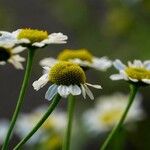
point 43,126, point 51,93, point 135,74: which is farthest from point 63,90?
point 43,126

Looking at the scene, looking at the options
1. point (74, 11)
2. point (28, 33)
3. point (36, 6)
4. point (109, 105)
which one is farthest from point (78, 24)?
point (28, 33)

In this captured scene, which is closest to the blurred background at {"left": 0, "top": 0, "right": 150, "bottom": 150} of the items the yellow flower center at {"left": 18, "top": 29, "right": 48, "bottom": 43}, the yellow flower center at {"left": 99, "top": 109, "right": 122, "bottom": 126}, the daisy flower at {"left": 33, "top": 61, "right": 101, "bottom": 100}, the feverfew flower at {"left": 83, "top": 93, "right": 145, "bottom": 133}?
the feverfew flower at {"left": 83, "top": 93, "right": 145, "bottom": 133}

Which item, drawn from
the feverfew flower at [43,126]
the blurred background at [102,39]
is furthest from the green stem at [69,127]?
the blurred background at [102,39]

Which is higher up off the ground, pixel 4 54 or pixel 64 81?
pixel 4 54

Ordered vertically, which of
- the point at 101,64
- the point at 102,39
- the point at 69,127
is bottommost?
the point at 69,127

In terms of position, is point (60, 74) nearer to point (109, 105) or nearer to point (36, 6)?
point (109, 105)

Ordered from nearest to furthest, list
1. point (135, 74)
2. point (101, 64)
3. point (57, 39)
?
point (57, 39) → point (135, 74) → point (101, 64)

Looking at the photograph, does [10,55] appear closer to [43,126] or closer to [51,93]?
[51,93]
